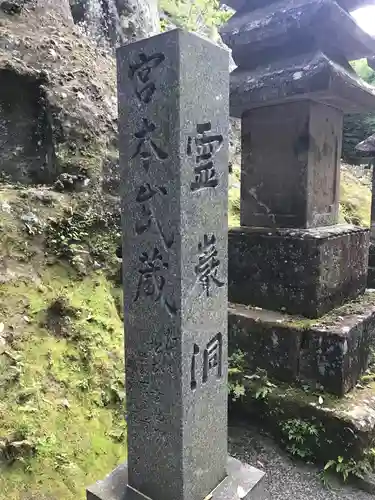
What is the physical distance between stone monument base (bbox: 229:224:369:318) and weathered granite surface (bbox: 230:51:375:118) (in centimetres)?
119

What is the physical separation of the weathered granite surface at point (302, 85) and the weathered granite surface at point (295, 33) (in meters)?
0.14

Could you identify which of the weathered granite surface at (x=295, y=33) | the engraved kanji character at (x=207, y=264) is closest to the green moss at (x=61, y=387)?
the engraved kanji character at (x=207, y=264)

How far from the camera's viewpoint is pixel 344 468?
9.67 feet

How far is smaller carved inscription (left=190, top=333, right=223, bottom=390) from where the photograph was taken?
6.61 feet

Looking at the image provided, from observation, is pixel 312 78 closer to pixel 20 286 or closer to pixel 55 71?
pixel 20 286

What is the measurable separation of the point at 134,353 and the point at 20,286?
6.50 feet

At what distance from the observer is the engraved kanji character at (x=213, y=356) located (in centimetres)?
210

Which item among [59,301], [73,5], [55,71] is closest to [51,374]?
[59,301]

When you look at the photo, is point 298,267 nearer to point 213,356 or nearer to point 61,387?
point 213,356

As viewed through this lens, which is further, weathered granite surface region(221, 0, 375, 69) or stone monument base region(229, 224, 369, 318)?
stone monument base region(229, 224, 369, 318)

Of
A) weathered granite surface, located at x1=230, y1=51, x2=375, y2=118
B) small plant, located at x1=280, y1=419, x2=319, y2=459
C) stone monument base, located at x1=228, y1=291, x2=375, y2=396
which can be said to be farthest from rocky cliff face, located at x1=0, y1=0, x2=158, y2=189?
small plant, located at x1=280, y1=419, x2=319, y2=459

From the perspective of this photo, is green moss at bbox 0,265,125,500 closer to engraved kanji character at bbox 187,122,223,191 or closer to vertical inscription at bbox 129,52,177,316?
vertical inscription at bbox 129,52,177,316

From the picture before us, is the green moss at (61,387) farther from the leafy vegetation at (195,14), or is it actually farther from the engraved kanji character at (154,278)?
the leafy vegetation at (195,14)

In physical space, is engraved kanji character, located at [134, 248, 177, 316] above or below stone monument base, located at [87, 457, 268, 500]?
above
